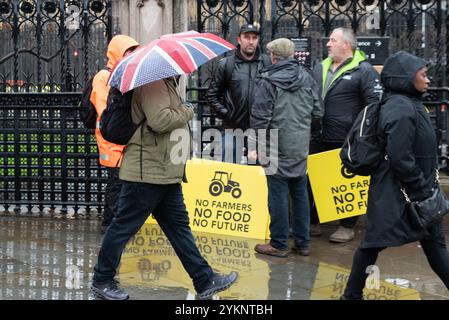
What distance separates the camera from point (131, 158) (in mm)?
5316

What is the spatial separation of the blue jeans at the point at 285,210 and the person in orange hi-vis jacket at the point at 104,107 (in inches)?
57.5

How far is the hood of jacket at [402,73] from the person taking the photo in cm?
502

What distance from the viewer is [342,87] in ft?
24.6

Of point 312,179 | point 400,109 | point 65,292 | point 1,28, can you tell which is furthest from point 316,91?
point 1,28

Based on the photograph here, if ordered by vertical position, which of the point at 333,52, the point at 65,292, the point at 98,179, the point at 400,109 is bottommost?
the point at 65,292

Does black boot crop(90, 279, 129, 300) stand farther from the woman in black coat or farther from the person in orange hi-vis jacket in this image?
the woman in black coat

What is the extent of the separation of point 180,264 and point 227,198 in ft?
4.03

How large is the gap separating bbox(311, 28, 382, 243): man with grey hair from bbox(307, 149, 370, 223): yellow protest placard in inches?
7.2

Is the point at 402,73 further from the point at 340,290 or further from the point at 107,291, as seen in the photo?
the point at 107,291

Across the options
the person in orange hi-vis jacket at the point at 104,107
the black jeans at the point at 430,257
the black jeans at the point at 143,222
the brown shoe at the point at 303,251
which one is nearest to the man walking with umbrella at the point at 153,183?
the black jeans at the point at 143,222

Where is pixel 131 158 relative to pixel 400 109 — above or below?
below

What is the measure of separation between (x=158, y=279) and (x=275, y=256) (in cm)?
128

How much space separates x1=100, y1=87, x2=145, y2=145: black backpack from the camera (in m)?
5.23
